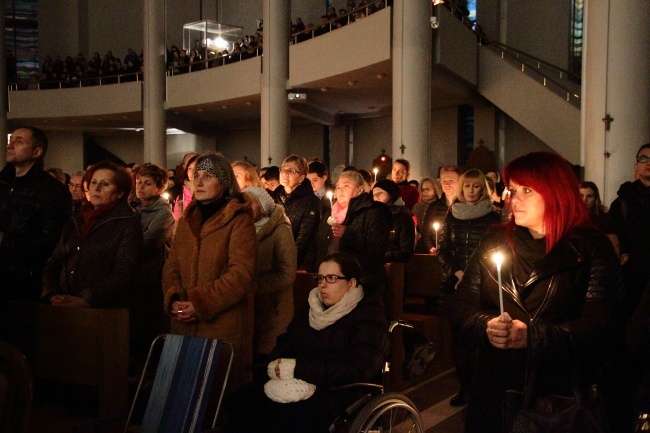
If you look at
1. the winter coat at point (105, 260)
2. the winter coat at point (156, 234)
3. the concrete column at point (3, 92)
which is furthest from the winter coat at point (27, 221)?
the concrete column at point (3, 92)

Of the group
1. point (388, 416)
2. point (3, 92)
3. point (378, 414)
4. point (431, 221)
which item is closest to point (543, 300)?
point (378, 414)

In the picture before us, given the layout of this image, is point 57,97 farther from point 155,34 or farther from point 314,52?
point 314,52

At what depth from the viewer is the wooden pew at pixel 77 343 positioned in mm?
3975

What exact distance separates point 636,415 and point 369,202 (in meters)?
3.13

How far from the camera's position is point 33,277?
470 cm

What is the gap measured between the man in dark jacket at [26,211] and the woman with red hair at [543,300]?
284 cm

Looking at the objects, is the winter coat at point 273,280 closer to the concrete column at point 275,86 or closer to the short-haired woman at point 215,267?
the short-haired woman at point 215,267

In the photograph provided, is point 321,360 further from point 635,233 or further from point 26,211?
point 635,233

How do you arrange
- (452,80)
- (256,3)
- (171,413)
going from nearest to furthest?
(171,413) → (452,80) → (256,3)

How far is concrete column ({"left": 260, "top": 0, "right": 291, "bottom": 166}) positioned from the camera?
59.1 ft

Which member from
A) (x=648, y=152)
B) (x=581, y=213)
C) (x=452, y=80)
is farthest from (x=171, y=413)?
(x=452, y=80)

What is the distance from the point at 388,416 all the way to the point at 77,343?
5.65 feet

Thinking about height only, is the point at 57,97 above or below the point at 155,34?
below

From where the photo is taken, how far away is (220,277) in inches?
157
